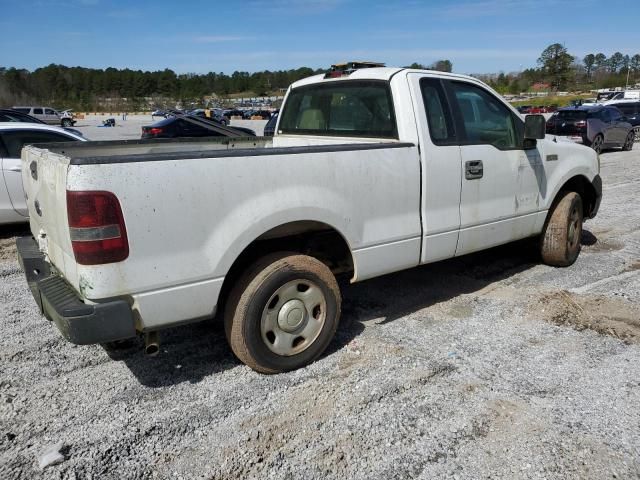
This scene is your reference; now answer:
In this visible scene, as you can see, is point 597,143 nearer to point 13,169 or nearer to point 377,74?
point 377,74

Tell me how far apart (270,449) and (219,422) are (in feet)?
1.27

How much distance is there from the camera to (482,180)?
446cm

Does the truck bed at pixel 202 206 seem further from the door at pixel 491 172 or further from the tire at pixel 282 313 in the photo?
the door at pixel 491 172

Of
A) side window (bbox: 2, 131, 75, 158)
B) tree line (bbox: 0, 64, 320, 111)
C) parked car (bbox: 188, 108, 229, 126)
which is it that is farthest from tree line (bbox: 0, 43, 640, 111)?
side window (bbox: 2, 131, 75, 158)

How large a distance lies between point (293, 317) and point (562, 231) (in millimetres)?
3233

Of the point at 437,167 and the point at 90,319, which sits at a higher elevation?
the point at 437,167

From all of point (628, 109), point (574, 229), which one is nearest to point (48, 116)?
point (628, 109)

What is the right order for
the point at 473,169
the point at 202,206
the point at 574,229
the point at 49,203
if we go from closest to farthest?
the point at 202,206 < the point at 49,203 < the point at 473,169 < the point at 574,229

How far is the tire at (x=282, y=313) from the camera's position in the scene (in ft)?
10.9

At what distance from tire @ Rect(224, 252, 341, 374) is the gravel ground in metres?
0.17

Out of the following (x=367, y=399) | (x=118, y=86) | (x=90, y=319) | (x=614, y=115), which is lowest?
(x=367, y=399)

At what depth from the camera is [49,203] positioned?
3.13 metres

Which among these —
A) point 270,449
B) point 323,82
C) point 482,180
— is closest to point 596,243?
point 482,180

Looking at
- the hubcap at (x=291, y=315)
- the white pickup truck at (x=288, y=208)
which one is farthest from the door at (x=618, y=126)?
the hubcap at (x=291, y=315)
